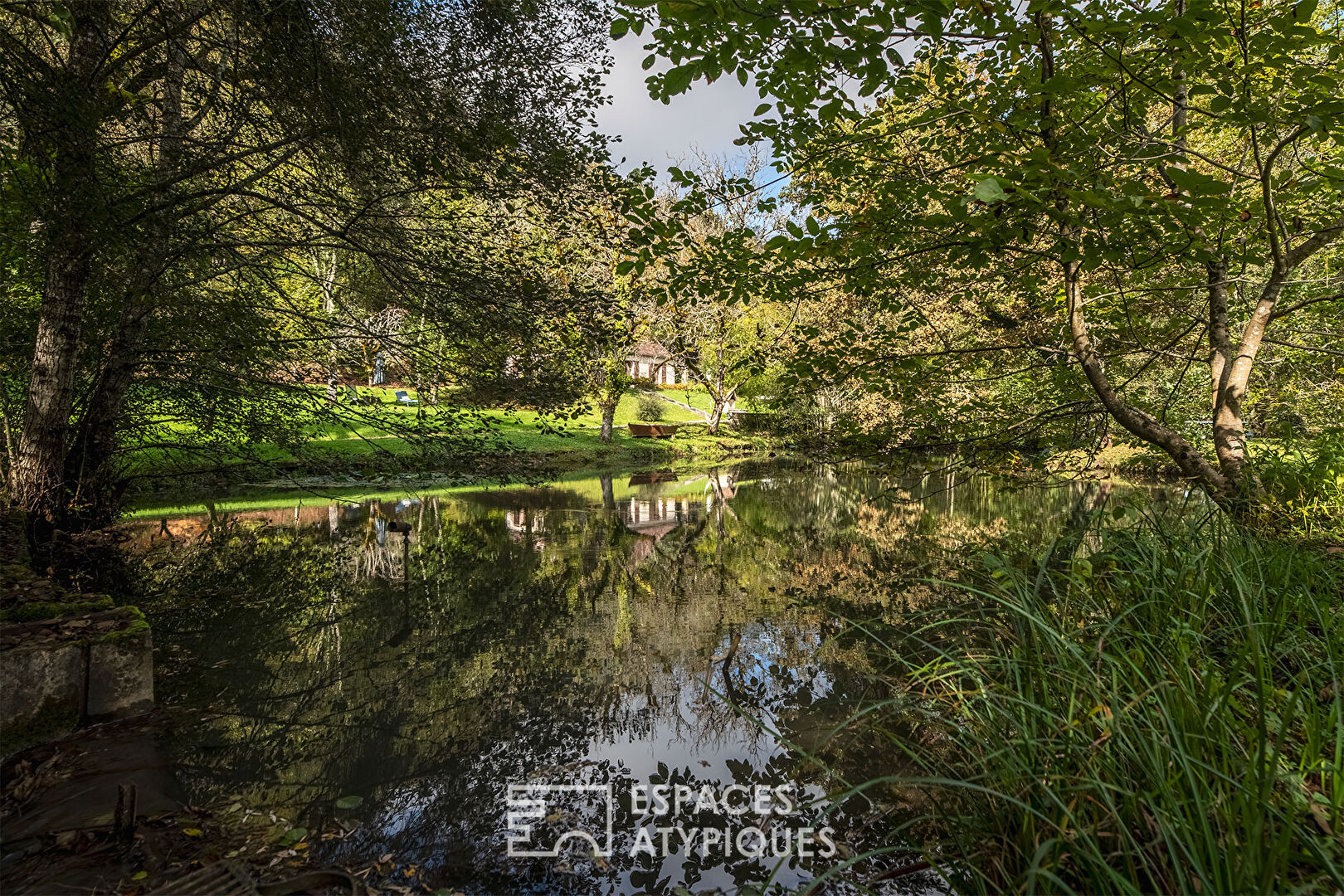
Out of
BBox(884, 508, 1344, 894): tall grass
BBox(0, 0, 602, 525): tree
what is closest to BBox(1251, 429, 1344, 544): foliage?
BBox(884, 508, 1344, 894): tall grass

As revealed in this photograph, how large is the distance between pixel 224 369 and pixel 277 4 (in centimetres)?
369

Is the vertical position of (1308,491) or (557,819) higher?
(1308,491)

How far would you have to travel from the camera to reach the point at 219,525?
11.6 m

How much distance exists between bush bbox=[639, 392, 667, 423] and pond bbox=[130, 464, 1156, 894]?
24.9m

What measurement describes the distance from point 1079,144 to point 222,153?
7399mm

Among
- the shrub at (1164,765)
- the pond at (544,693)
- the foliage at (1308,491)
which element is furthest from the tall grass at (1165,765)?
the foliage at (1308,491)

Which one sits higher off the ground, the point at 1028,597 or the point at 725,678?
the point at 1028,597

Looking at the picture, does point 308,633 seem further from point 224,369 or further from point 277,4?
point 277,4

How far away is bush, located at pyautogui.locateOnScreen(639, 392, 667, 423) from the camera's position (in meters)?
36.2

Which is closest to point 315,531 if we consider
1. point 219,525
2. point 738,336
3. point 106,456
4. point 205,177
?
point 219,525

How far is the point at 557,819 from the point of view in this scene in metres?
3.52

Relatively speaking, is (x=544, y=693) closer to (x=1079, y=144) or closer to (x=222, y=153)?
(x=1079, y=144)

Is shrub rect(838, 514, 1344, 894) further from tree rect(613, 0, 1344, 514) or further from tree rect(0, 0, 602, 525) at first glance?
tree rect(0, 0, 602, 525)

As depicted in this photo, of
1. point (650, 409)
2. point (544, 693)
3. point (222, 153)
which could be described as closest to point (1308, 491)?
point (544, 693)
